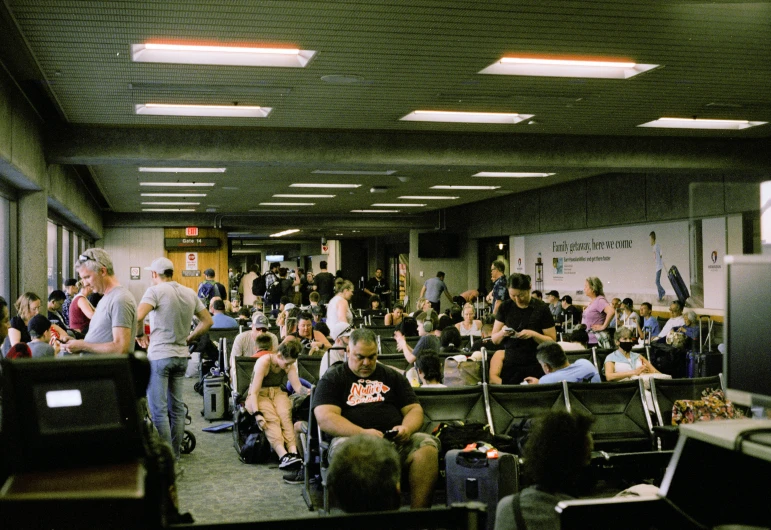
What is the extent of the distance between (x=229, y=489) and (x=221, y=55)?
11.3 feet

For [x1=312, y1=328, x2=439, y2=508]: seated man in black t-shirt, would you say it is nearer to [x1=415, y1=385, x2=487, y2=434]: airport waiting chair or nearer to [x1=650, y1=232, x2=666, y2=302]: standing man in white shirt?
[x1=415, y1=385, x2=487, y2=434]: airport waiting chair

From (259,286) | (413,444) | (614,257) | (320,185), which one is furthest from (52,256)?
(413,444)

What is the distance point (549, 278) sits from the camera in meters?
18.4

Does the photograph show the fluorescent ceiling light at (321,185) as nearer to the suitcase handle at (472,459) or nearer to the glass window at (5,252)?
the glass window at (5,252)

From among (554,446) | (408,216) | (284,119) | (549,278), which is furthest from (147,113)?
(408,216)

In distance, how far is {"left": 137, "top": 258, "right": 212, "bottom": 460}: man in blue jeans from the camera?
634 cm

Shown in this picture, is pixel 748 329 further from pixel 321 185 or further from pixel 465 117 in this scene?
pixel 321 185

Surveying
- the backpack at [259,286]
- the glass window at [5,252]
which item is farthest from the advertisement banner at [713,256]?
the backpack at [259,286]

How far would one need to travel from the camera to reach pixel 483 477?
14.3ft

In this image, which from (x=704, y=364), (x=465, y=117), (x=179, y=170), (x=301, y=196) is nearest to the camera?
(x=465, y=117)

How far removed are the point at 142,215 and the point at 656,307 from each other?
52.4 ft

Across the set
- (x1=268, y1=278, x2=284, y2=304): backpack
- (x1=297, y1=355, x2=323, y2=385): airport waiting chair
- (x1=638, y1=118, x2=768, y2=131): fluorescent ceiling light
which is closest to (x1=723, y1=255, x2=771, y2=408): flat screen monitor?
(x1=297, y1=355, x2=323, y2=385): airport waiting chair

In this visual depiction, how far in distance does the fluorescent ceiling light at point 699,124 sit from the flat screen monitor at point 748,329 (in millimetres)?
8050

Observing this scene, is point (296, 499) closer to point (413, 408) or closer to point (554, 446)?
point (413, 408)
